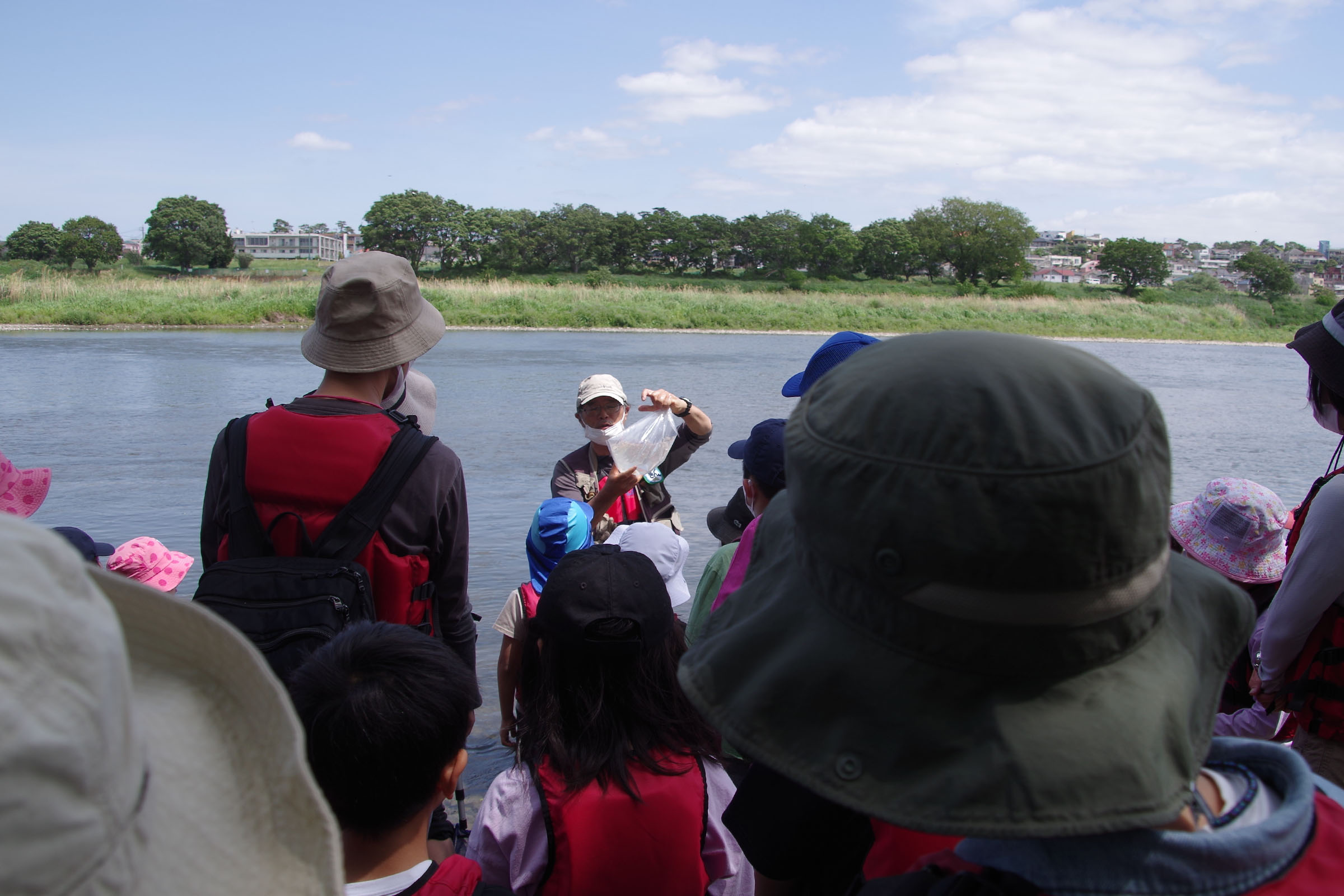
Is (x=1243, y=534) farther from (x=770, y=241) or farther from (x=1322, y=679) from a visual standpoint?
(x=770, y=241)

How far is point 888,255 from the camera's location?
72000 millimetres

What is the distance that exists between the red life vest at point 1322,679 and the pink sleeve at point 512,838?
1.70m

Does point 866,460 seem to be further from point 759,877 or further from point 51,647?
point 759,877

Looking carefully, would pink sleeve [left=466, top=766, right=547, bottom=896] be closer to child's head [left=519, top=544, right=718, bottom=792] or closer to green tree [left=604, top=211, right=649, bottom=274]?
child's head [left=519, top=544, right=718, bottom=792]

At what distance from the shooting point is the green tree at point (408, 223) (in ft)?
206

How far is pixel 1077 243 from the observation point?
607 feet

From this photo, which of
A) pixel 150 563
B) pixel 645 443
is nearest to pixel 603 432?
Answer: pixel 645 443

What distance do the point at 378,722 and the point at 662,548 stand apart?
60.5 inches

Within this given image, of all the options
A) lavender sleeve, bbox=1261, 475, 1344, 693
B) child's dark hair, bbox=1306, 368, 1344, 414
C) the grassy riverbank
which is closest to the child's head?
lavender sleeve, bbox=1261, 475, 1344, 693

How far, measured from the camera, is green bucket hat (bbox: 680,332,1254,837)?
29.3 inches

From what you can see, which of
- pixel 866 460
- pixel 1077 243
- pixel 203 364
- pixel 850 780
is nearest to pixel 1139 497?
pixel 866 460

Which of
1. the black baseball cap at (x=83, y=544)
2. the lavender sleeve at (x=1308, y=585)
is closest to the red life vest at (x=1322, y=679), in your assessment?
the lavender sleeve at (x=1308, y=585)

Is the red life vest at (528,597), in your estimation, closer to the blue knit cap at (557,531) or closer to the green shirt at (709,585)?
the blue knit cap at (557,531)

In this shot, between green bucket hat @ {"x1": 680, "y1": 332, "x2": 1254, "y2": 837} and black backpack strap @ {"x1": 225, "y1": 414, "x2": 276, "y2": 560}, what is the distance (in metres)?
1.46
